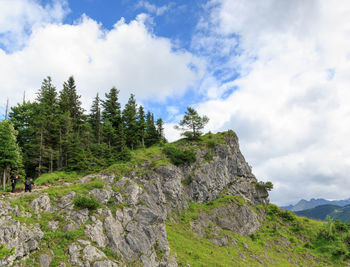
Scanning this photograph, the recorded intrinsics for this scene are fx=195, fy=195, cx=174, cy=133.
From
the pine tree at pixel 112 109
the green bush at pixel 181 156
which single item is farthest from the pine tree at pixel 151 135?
the green bush at pixel 181 156

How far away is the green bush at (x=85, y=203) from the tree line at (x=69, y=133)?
600 inches

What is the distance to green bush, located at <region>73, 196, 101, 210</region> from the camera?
66.6ft

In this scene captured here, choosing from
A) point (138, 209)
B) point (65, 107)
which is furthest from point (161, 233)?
point (65, 107)

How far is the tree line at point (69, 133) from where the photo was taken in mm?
36344

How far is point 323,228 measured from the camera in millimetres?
40344

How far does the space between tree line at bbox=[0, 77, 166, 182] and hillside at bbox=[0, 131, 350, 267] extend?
15.9 ft

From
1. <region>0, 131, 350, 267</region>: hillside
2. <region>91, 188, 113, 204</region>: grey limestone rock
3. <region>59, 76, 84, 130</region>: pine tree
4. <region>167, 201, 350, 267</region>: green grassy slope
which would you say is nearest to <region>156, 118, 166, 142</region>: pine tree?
<region>0, 131, 350, 267</region>: hillside

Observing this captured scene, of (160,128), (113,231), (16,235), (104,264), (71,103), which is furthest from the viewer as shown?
(160,128)

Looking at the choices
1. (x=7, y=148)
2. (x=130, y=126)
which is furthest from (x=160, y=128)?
(x=7, y=148)

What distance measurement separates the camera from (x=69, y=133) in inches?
1695

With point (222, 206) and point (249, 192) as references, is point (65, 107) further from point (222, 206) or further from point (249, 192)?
point (249, 192)

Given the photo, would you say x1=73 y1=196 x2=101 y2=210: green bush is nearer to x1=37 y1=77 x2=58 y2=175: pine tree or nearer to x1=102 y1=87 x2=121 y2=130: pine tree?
x1=37 y1=77 x2=58 y2=175: pine tree

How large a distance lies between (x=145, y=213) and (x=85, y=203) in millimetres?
6880

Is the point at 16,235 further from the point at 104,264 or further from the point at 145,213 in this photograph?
the point at 145,213
